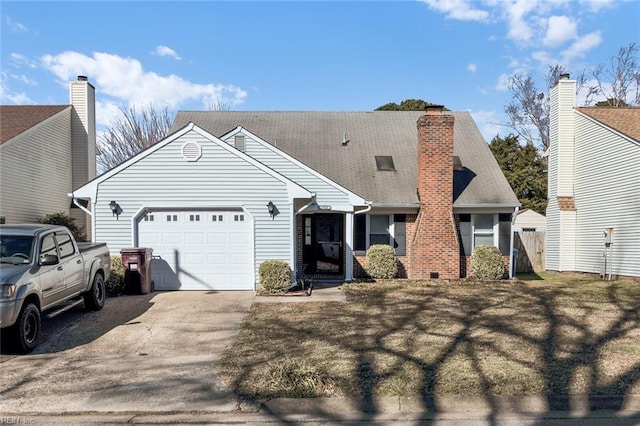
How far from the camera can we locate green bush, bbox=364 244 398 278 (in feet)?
47.8

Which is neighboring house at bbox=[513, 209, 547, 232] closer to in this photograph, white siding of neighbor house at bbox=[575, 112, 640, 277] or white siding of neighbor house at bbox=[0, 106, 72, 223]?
white siding of neighbor house at bbox=[575, 112, 640, 277]

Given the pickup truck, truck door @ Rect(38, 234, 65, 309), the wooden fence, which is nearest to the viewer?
the pickup truck

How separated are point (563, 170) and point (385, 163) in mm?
7128

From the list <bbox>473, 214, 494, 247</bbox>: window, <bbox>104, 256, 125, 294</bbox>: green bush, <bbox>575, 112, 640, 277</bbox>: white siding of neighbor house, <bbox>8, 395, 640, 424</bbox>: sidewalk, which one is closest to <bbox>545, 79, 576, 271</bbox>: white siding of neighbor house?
<bbox>575, 112, 640, 277</bbox>: white siding of neighbor house

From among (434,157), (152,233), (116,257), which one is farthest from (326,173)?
(116,257)

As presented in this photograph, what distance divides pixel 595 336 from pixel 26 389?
326 inches

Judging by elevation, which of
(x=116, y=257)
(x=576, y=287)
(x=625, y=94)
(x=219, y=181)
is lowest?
(x=576, y=287)

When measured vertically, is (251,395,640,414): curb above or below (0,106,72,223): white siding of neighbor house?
below

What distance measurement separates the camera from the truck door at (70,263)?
8.36 meters

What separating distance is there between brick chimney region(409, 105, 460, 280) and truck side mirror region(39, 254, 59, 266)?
10230mm

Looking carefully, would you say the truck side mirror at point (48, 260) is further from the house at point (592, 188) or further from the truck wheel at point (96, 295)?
the house at point (592, 188)

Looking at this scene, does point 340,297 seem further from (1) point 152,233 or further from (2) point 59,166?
(2) point 59,166

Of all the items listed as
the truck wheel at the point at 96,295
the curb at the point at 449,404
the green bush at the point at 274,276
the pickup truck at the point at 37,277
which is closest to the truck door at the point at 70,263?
the pickup truck at the point at 37,277

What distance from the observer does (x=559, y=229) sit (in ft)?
59.2
